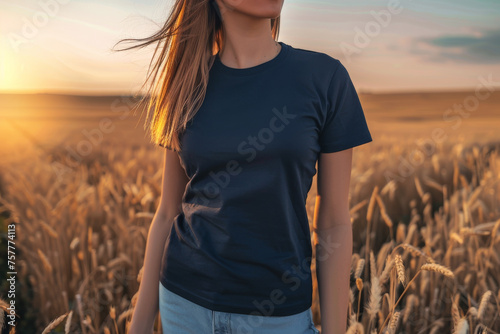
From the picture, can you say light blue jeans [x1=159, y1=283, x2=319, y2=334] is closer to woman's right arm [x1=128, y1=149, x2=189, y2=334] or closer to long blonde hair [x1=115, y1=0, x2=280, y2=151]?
woman's right arm [x1=128, y1=149, x2=189, y2=334]

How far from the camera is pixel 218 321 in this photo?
4.36ft

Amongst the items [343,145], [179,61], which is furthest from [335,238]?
[179,61]

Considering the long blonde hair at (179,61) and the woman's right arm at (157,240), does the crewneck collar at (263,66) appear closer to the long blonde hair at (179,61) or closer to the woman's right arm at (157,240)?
the long blonde hair at (179,61)

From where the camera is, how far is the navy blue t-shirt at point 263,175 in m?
1.31

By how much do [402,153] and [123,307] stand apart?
12.3ft

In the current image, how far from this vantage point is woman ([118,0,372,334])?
1316 mm

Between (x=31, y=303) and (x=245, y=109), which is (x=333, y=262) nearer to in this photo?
(x=245, y=109)

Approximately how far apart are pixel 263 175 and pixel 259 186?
32 mm

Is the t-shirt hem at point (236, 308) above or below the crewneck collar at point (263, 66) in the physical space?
below

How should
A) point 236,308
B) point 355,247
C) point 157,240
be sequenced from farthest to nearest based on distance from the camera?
1. point 355,247
2. point 157,240
3. point 236,308

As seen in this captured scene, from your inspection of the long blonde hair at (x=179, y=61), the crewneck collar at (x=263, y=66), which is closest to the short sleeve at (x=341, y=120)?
the crewneck collar at (x=263, y=66)

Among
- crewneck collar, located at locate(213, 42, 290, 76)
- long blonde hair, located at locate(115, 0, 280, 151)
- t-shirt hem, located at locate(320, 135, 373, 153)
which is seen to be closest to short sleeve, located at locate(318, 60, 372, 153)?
t-shirt hem, located at locate(320, 135, 373, 153)

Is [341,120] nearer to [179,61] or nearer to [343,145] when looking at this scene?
[343,145]

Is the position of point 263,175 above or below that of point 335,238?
above
